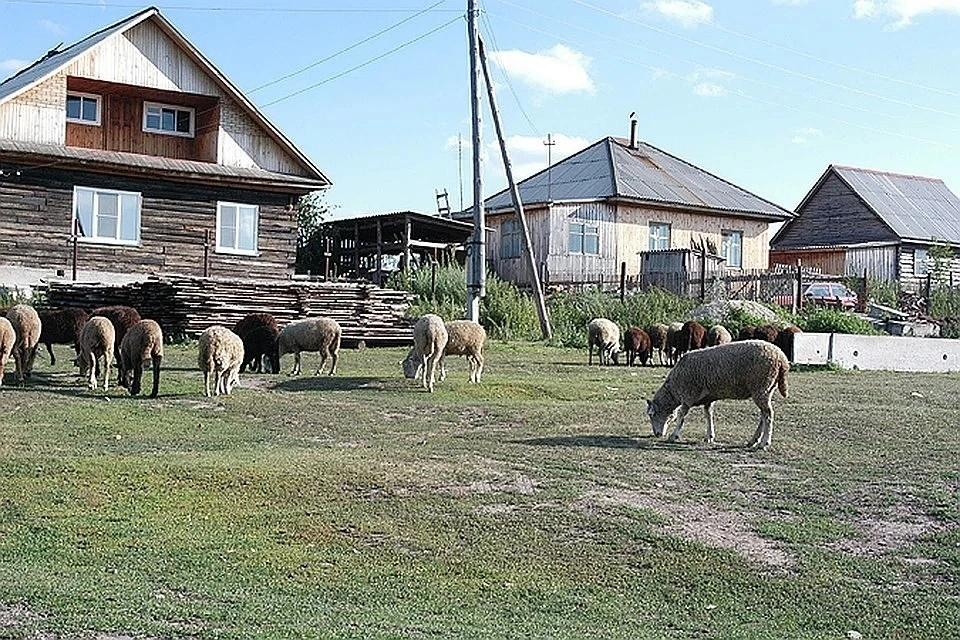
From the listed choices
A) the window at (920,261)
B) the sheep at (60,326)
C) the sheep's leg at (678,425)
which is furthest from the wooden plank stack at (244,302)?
the window at (920,261)

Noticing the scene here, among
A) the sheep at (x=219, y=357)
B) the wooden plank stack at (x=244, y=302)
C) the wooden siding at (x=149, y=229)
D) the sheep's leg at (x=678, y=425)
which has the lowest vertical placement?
the sheep's leg at (x=678, y=425)

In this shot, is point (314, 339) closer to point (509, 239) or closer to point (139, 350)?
point (139, 350)

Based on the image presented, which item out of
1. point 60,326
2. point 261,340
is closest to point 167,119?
point 261,340

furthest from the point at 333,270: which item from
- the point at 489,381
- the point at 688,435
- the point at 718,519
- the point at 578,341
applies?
the point at 718,519

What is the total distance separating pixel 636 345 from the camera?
2605 cm

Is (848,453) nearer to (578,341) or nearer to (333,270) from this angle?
(578,341)

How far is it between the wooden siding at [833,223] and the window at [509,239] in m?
19.6

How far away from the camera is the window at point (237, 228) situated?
3550cm

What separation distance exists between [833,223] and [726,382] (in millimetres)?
53167

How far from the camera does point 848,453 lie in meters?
13.1

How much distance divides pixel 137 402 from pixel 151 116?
21.3 meters

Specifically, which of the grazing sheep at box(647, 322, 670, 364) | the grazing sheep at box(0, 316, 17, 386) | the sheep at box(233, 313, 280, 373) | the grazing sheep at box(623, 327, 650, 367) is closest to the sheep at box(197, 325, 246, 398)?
the grazing sheep at box(0, 316, 17, 386)

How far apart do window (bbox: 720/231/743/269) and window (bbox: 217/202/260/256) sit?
2480 centimetres

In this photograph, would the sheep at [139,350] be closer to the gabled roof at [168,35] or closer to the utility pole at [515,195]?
the utility pole at [515,195]
